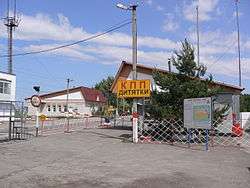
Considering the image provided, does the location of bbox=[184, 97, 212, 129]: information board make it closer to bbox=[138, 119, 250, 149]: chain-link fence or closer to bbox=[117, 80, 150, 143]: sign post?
bbox=[138, 119, 250, 149]: chain-link fence

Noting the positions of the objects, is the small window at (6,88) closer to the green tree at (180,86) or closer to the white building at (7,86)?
the white building at (7,86)

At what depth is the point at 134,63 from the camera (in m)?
25.5

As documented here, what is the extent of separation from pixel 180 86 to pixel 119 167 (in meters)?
11.8

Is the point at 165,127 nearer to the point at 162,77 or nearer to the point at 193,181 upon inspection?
the point at 162,77

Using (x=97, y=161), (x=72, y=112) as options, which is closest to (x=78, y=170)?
(x=97, y=161)

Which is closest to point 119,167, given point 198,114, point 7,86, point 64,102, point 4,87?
point 198,114

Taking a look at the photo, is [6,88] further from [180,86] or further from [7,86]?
[180,86]

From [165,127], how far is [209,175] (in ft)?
41.7

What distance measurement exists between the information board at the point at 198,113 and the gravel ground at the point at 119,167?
1504 millimetres

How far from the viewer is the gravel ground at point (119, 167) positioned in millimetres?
11664

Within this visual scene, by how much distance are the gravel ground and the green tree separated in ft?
14.6

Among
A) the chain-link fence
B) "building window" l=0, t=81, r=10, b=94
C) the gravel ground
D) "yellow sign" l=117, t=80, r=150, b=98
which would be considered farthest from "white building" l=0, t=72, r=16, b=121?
the gravel ground

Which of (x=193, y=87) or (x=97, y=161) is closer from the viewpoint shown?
(x=97, y=161)

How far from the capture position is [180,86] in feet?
83.8
